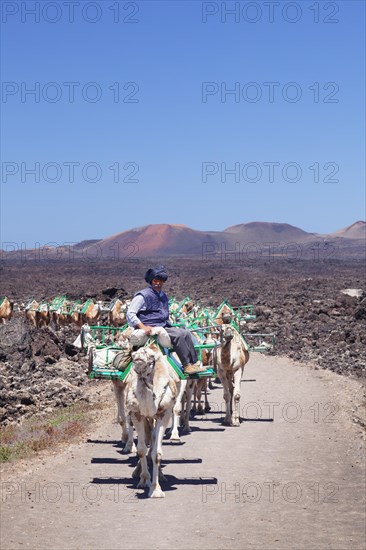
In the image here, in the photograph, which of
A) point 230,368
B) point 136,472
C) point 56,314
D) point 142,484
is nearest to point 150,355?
point 142,484

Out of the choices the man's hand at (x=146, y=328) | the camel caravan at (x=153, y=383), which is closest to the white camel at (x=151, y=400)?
the camel caravan at (x=153, y=383)

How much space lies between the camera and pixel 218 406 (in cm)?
1911

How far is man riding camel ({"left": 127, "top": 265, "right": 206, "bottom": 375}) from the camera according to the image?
11820 mm

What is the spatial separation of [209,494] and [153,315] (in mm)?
2453

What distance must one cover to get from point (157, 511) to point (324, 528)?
1977mm

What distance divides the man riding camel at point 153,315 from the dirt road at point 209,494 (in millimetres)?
1729

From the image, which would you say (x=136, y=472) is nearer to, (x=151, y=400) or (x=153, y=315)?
(x=151, y=400)

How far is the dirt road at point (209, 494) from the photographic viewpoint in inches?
398

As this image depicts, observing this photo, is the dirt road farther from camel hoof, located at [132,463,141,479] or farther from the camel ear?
the camel ear

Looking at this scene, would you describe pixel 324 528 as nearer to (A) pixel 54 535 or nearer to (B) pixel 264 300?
(A) pixel 54 535

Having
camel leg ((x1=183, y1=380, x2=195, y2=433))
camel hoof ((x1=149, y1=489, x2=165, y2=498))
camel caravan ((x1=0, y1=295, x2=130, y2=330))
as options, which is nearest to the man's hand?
camel hoof ((x1=149, y1=489, x2=165, y2=498))

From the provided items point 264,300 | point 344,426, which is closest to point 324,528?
point 344,426

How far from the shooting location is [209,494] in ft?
38.2

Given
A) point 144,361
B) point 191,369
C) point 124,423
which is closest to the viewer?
point 144,361
